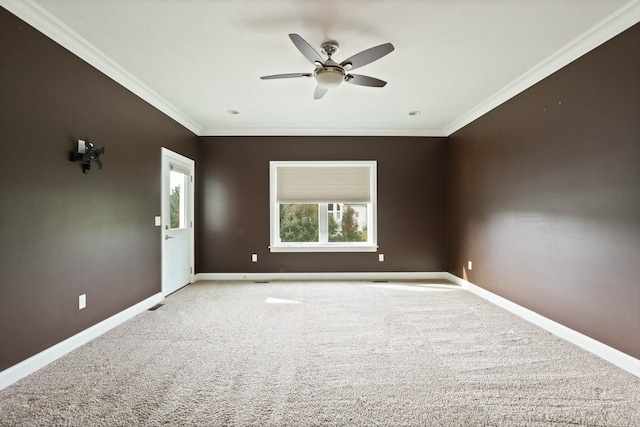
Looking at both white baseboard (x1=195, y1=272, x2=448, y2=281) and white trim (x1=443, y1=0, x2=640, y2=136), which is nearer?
white trim (x1=443, y1=0, x2=640, y2=136)

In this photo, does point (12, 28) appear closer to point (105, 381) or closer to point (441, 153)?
point (105, 381)

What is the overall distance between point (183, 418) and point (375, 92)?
11.9 feet

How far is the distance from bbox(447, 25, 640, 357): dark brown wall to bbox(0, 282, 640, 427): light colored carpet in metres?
0.43

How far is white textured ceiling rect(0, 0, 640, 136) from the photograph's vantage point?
2.20 meters

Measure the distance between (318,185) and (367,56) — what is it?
3078 millimetres

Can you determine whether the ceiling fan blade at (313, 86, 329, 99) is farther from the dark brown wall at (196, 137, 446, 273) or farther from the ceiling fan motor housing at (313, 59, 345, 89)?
the dark brown wall at (196, 137, 446, 273)

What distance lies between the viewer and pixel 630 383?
6.83 feet

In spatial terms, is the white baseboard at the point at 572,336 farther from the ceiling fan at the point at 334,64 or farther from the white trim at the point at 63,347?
the white trim at the point at 63,347

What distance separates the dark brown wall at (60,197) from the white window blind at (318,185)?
7.65ft

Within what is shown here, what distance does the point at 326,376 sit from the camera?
85.0 inches

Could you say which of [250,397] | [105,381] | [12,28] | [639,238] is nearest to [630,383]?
[639,238]

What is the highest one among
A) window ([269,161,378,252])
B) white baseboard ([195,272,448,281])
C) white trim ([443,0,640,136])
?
white trim ([443,0,640,136])

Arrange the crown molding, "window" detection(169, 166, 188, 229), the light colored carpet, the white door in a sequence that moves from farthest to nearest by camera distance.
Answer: the crown molding < "window" detection(169, 166, 188, 229) < the white door < the light colored carpet

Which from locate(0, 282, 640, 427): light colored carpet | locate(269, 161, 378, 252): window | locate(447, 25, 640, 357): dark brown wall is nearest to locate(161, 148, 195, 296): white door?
locate(0, 282, 640, 427): light colored carpet
